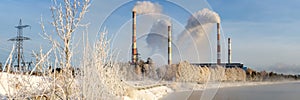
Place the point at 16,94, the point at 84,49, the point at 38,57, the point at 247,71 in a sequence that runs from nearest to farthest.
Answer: the point at 16,94 < the point at 38,57 < the point at 84,49 < the point at 247,71

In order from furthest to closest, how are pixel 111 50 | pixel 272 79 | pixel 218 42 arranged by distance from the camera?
pixel 272 79 → pixel 218 42 → pixel 111 50

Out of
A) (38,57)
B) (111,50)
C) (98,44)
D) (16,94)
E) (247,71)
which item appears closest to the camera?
(16,94)

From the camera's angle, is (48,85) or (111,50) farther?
(111,50)

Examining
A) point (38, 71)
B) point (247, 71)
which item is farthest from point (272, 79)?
point (38, 71)

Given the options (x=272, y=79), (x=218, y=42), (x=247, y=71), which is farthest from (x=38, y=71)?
(x=272, y=79)

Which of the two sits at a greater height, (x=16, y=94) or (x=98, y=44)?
(x=98, y=44)

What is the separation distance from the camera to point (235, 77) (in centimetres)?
4309

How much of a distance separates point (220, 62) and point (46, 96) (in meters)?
39.5

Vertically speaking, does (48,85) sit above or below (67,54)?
below

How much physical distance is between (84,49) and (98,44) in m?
2.15

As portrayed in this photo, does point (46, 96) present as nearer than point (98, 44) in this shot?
Yes

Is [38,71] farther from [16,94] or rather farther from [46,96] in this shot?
[16,94]

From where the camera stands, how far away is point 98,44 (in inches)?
264

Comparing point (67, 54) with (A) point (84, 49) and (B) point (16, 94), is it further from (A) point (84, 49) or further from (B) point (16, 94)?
(B) point (16, 94)
